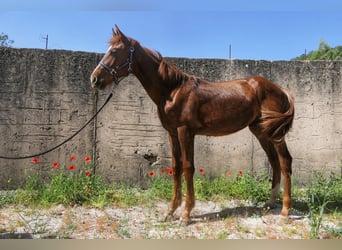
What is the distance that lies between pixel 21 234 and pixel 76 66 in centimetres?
231

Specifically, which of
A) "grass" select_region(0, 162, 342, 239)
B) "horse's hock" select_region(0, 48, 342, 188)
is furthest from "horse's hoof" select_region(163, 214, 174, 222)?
"horse's hock" select_region(0, 48, 342, 188)

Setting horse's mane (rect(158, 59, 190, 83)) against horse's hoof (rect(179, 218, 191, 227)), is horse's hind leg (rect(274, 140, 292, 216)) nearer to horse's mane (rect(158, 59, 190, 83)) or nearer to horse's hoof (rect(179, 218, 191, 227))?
horse's hoof (rect(179, 218, 191, 227))

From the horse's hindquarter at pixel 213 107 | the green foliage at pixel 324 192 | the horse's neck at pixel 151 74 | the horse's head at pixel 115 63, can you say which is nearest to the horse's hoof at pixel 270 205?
the green foliage at pixel 324 192

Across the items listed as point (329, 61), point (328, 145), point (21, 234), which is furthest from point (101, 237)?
point (329, 61)

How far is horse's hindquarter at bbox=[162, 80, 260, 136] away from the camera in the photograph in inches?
117

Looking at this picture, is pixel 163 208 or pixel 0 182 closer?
pixel 163 208

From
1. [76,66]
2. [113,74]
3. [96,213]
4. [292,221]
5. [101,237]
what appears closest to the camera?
[101,237]

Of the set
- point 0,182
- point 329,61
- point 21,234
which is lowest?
point 21,234

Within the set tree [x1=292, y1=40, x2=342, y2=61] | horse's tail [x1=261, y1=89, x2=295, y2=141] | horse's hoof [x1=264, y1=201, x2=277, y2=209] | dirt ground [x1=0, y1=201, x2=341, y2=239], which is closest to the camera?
dirt ground [x1=0, y1=201, x2=341, y2=239]

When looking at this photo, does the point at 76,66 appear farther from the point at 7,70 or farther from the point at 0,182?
the point at 0,182

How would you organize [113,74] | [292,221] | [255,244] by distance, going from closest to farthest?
[255,244], [113,74], [292,221]

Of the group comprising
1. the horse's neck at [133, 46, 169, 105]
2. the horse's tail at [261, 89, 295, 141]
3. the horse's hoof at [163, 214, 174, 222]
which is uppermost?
the horse's neck at [133, 46, 169, 105]

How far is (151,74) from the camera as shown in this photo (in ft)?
9.80

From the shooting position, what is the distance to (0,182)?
13.1ft
